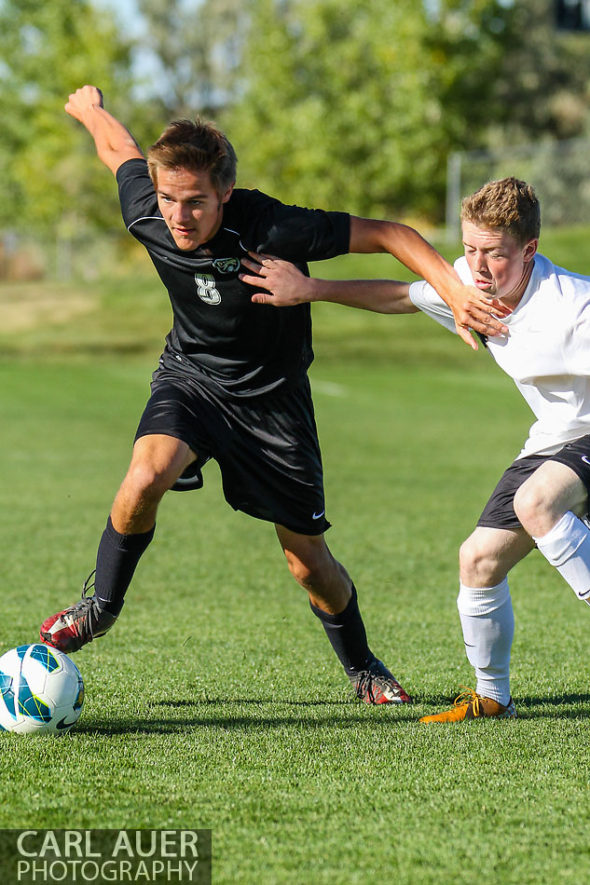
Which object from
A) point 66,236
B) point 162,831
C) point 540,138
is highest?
point 162,831

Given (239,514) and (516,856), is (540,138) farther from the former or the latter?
(516,856)

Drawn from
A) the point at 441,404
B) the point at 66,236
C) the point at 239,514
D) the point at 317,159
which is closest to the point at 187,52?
the point at 66,236

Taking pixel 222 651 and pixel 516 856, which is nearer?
pixel 516 856

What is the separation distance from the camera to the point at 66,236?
49875 millimetres

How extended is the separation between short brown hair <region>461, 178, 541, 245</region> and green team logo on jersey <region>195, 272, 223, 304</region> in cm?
102

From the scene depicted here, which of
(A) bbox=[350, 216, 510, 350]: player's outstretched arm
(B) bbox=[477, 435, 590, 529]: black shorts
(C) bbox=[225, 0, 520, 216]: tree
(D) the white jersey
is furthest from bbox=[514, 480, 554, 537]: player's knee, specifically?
(C) bbox=[225, 0, 520, 216]: tree

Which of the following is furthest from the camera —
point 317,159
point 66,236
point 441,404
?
point 66,236

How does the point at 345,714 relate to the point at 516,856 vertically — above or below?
below

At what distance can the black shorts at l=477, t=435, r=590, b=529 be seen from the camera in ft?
13.7

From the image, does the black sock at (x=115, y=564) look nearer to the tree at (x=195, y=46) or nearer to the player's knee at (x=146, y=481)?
the player's knee at (x=146, y=481)

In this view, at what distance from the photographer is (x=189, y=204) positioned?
4418 mm

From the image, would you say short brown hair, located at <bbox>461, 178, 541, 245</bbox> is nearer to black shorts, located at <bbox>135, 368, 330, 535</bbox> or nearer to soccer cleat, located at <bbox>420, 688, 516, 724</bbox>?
black shorts, located at <bbox>135, 368, 330, 535</bbox>

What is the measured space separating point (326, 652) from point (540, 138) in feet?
159

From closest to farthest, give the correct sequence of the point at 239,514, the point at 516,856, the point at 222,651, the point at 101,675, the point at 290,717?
1. the point at 516,856
2. the point at 290,717
3. the point at 101,675
4. the point at 222,651
5. the point at 239,514
